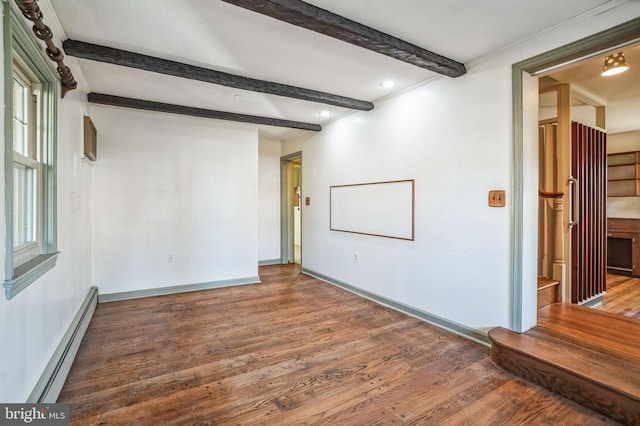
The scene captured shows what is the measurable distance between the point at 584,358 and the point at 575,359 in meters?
0.08

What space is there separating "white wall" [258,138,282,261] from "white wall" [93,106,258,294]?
127 cm

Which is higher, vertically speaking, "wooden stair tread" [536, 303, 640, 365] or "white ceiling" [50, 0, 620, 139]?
"white ceiling" [50, 0, 620, 139]

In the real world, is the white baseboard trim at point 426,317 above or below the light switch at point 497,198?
below

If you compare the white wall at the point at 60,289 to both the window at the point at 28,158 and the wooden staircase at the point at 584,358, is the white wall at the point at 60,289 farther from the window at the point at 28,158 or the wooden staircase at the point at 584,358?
the wooden staircase at the point at 584,358

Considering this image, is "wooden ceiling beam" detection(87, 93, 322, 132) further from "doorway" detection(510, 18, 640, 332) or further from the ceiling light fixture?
the ceiling light fixture

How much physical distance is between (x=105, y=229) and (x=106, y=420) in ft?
9.60

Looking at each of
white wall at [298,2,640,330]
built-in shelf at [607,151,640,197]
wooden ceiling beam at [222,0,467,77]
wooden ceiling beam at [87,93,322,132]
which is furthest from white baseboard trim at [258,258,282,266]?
built-in shelf at [607,151,640,197]

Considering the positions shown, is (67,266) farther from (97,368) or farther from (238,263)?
(238,263)

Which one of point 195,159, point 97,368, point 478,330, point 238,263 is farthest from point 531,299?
point 195,159

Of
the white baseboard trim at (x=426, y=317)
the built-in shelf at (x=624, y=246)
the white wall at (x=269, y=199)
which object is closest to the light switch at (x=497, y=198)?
the white baseboard trim at (x=426, y=317)

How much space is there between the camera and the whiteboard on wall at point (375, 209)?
140 inches

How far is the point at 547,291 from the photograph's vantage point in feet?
10.7

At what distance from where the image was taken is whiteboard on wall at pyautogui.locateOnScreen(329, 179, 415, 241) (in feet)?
11.6

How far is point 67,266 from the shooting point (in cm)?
262
